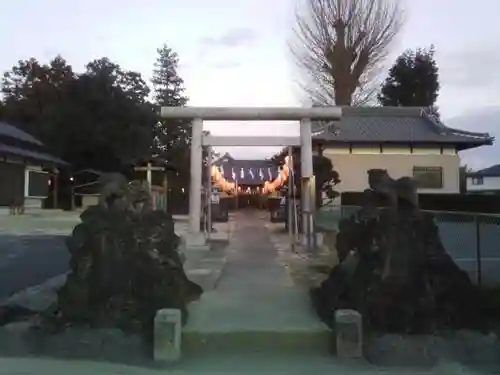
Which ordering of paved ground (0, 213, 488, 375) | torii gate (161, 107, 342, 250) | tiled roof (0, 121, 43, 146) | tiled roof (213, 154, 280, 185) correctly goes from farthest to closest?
tiled roof (213, 154, 280, 185), tiled roof (0, 121, 43, 146), torii gate (161, 107, 342, 250), paved ground (0, 213, 488, 375)

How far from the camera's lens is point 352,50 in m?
45.7

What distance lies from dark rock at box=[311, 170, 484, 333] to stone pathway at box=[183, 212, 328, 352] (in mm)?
445

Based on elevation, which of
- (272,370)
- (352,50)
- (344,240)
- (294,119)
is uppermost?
(352,50)

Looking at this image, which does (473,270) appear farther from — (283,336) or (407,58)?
(407,58)

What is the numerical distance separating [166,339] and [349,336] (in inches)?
73.7

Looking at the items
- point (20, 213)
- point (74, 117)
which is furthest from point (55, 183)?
point (20, 213)

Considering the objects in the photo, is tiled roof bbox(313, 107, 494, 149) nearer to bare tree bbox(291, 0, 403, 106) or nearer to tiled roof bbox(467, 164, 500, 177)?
bare tree bbox(291, 0, 403, 106)

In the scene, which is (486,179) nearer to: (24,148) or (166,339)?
(24,148)

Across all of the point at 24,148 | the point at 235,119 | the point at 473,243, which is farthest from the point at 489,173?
the point at 473,243

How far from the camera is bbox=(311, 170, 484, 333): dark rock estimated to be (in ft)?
25.2

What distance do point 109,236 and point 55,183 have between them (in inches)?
1658

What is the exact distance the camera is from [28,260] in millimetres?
15734

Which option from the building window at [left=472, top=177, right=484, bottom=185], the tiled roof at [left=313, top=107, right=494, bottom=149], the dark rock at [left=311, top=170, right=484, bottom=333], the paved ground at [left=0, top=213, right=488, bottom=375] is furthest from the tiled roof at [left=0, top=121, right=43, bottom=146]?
the building window at [left=472, top=177, right=484, bottom=185]

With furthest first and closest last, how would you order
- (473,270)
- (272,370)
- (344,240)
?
(473,270), (344,240), (272,370)
